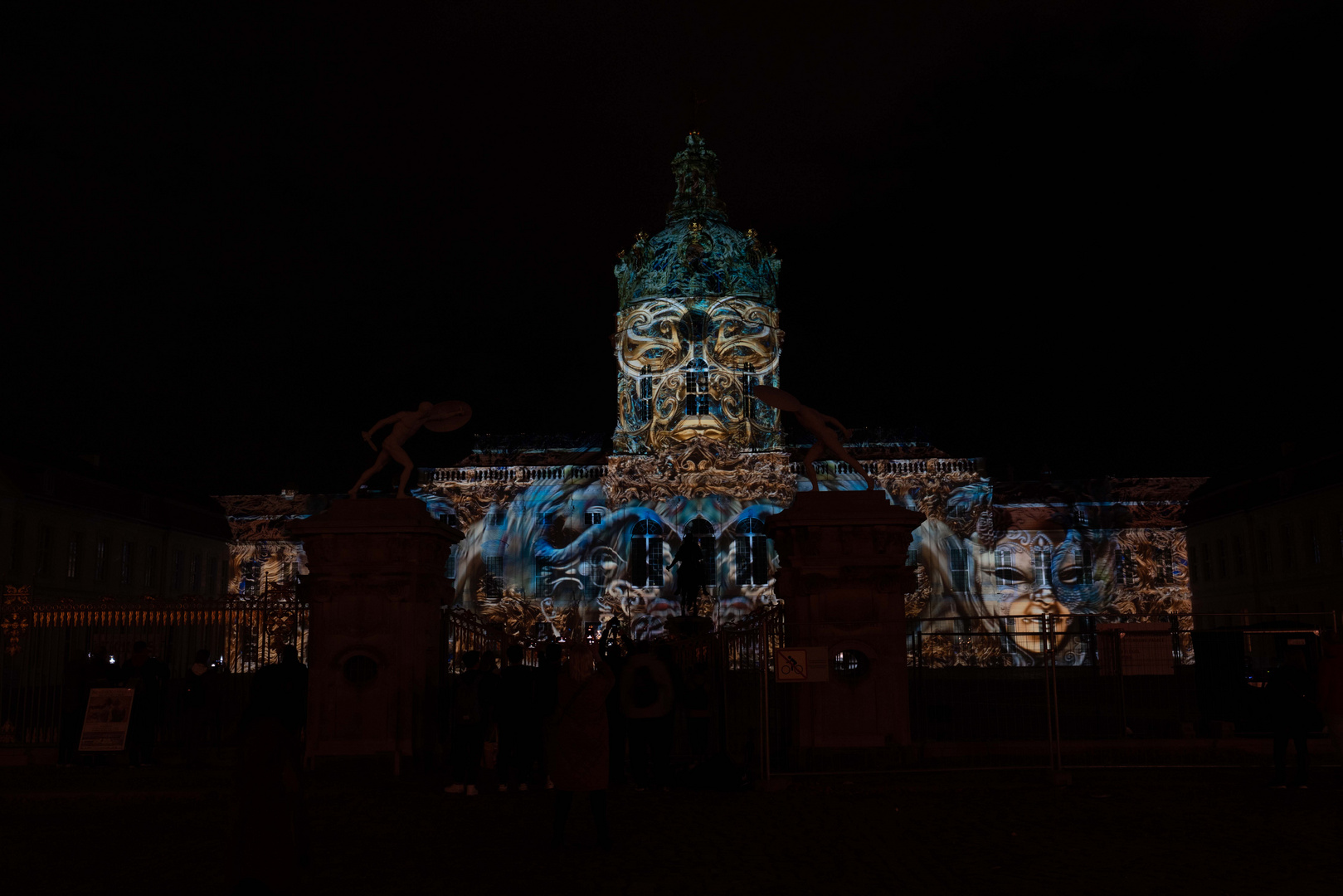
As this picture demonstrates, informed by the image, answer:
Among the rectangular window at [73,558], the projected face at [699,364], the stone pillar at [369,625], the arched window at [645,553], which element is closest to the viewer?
the stone pillar at [369,625]

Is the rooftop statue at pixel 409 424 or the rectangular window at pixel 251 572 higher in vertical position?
the rectangular window at pixel 251 572

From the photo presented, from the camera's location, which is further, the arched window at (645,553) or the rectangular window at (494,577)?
the arched window at (645,553)

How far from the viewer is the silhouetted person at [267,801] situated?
6352 mm

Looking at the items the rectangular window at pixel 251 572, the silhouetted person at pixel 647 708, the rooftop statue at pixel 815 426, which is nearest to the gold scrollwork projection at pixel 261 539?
the rectangular window at pixel 251 572

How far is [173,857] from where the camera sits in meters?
9.51

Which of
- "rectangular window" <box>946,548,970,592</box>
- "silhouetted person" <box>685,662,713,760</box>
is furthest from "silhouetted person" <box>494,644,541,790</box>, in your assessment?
"rectangular window" <box>946,548,970,592</box>

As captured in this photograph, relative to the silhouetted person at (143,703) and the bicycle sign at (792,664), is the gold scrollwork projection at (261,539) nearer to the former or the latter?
the silhouetted person at (143,703)

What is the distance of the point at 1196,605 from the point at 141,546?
4136cm

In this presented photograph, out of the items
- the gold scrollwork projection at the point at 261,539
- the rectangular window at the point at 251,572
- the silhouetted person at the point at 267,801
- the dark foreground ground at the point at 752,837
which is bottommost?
the dark foreground ground at the point at 752,837

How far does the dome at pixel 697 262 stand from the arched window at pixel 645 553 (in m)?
9.42

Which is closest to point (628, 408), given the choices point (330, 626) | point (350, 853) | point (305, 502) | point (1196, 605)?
point (305, 502)

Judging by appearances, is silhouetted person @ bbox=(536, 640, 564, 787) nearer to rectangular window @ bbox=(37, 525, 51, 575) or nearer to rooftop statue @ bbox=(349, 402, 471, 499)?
rooftop statue @ bbox=(349, 402, 471, 499)

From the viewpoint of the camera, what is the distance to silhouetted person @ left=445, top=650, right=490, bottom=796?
497 inches

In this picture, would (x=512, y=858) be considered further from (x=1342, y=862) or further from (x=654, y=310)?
(x=654, y=310)
